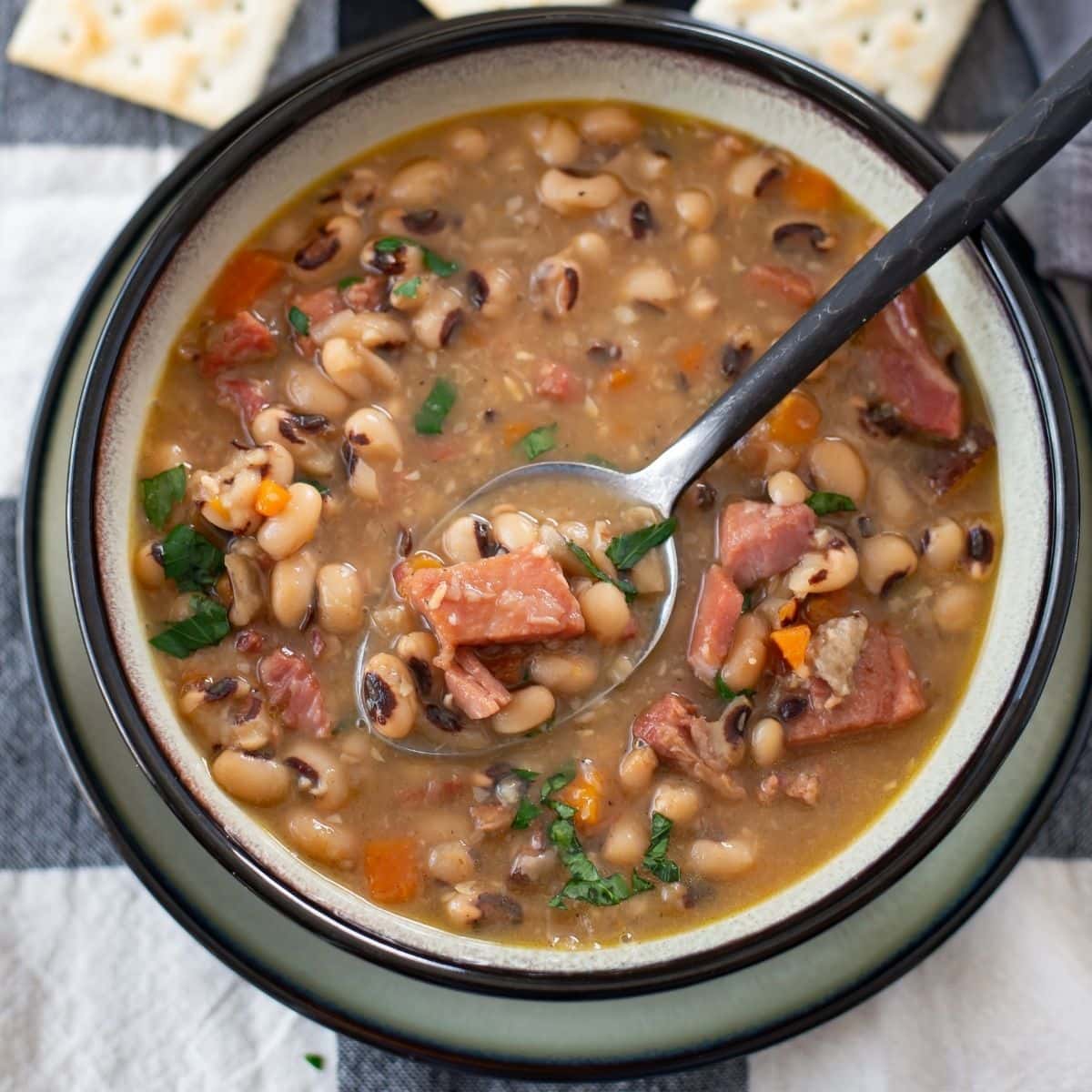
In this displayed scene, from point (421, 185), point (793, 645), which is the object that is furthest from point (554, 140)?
point (793, 645)

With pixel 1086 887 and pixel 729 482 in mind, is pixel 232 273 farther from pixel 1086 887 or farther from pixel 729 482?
pixel 1086 887

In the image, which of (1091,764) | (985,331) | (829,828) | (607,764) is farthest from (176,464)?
(1091,764)

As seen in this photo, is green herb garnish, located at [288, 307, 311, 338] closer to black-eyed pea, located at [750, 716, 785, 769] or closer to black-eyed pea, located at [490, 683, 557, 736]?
black-eyed pea, located at [490, 683, 557, 736]

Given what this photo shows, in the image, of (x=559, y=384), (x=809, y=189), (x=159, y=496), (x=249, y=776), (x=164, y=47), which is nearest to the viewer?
(x=249, y=776)

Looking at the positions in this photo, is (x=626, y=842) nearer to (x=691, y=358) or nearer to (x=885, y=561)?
(x=885, y=561)

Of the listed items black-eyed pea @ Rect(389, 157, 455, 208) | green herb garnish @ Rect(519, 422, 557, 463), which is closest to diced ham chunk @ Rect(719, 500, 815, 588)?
green herb garnish @ Rect(519, 422, 557, 463)

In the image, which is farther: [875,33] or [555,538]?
[875,33]
